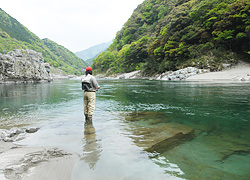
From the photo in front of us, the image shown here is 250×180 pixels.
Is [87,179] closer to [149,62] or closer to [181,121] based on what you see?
[181,121]

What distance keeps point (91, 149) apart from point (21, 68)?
209ft

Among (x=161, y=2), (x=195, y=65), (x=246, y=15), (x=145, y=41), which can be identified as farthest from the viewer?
(x=161, y=2)

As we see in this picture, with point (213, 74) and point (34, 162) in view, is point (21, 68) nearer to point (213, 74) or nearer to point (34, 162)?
point (213, 74)

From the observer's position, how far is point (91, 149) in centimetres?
476

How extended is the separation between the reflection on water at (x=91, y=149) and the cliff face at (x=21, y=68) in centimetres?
5850

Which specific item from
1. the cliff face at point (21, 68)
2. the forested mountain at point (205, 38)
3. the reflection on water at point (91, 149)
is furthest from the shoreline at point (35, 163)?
the cliff face at point (21, 68)

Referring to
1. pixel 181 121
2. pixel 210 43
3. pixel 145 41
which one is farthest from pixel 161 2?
pixel 181 121

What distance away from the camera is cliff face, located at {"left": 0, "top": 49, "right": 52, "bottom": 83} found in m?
52.5

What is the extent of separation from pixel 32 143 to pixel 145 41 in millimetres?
84691

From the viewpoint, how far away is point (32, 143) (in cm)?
532

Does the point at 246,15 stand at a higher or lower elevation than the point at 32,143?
higher

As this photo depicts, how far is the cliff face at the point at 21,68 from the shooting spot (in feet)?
172

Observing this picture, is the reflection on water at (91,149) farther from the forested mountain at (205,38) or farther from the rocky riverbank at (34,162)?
the forested mountain at (205,38)

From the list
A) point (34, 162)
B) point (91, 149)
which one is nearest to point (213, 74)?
point (91, 149)
